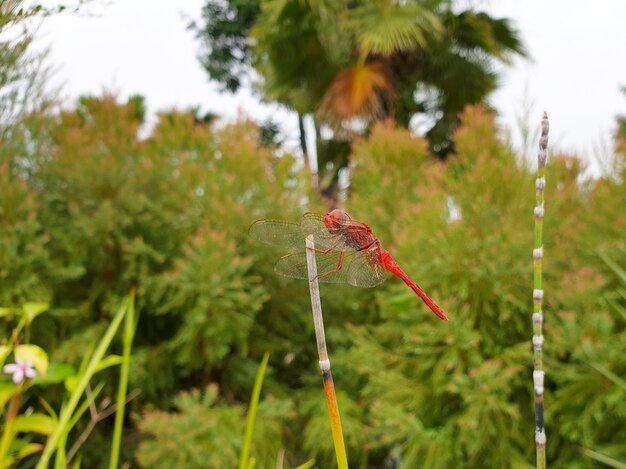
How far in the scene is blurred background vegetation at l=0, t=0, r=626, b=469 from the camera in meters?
2.57

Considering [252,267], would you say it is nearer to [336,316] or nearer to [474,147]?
[336,316]

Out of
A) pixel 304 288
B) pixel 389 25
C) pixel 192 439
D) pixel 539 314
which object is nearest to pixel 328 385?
pixel 539 314

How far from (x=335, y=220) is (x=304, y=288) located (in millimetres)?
2975

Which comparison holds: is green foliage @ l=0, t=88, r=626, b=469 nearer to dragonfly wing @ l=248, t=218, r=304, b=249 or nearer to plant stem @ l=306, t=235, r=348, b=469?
dragonfly wing @ l=248, t=218, r=304, b=249

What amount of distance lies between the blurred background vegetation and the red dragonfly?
5.77 feet

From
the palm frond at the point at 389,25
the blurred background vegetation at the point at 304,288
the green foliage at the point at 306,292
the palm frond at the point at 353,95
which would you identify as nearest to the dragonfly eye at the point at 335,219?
the green foliage at the point at 306,292

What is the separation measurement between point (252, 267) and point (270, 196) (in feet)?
1.33

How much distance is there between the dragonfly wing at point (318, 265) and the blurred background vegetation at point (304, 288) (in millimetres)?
1776

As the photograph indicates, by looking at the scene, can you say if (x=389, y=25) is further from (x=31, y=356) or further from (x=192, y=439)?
(x=31, y=356)


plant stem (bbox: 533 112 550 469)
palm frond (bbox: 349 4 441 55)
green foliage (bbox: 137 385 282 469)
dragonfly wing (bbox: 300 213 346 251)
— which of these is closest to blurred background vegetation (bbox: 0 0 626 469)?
green foliage (bbox: 137 385 282 469)

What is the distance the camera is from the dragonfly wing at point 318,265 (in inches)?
27.1

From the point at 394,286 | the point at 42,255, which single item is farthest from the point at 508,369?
the point at 42,255

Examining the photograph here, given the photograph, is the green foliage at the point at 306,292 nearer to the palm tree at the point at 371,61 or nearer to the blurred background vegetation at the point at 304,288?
the blurred background vegetation at the point at 304,288

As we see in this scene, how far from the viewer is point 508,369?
2.51 metres
